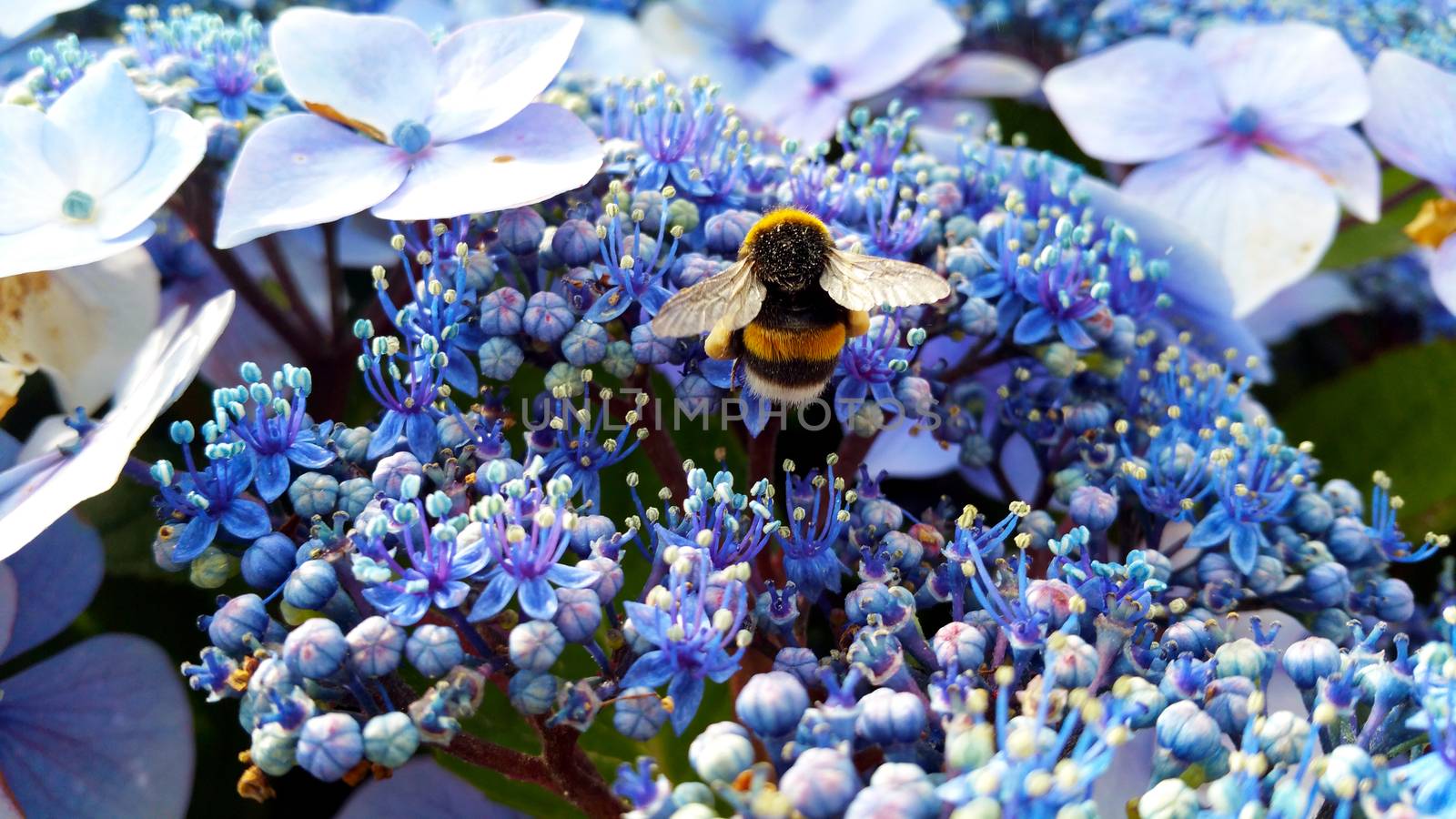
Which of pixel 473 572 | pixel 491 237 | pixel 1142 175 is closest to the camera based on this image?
pixel 473 572

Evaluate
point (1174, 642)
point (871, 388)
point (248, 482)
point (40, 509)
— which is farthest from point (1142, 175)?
point (40, 509)

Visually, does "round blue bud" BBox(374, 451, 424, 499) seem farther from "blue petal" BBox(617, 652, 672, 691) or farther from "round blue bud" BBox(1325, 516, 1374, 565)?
"round blue bud" BBox(1325, 516, 1374, 565)

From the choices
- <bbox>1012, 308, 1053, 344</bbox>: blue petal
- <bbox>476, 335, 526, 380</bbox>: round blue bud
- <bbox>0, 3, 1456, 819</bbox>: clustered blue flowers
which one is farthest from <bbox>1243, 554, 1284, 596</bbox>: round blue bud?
<bbox>476, 335, 526, 380</bbox>: round blue bud

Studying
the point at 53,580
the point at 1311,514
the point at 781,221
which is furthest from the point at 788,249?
the point at 53,580

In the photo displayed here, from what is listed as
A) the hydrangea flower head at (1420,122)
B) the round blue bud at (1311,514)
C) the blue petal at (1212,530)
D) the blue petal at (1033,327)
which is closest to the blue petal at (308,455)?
the blue petal at (1033,327)

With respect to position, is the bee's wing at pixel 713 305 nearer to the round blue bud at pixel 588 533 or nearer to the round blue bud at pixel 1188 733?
the round blue bud at pixel 588 533

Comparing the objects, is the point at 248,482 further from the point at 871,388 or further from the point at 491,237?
the point at 871,388
